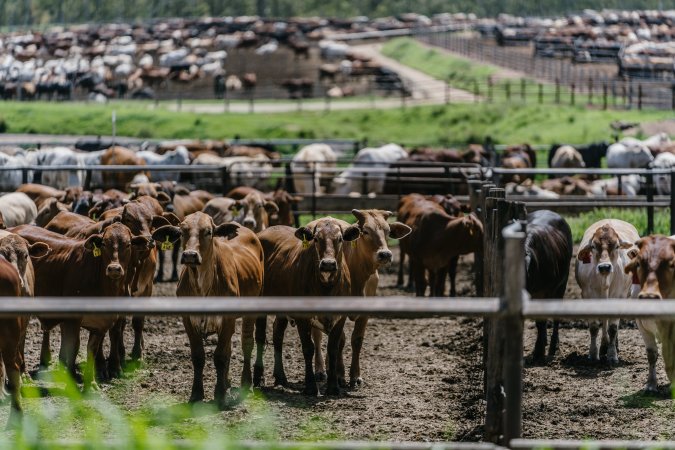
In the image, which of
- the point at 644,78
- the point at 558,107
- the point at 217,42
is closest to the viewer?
the point at 558,107

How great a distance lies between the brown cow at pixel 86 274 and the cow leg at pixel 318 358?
5.63 feet

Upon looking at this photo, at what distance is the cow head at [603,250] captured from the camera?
11.6 metres

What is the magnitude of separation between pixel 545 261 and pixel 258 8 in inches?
4044

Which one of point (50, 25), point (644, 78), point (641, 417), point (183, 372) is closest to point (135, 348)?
point (183, 372)

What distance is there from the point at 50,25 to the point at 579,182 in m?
97.7

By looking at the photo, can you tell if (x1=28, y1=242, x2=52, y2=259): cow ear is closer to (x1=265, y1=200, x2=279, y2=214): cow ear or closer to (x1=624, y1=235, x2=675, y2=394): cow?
(x1=624, y1=235, x2=675, y2=394): cow

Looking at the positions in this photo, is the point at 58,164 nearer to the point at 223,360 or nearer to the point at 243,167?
the point at 243,167

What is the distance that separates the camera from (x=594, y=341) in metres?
11.9

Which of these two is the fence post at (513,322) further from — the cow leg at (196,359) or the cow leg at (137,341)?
the cow leg at (137,341)

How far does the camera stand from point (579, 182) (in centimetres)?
2512

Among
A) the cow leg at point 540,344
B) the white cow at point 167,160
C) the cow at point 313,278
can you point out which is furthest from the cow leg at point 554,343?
the white cow at point 167,160

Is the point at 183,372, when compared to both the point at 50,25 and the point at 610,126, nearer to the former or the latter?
the point at 610,126

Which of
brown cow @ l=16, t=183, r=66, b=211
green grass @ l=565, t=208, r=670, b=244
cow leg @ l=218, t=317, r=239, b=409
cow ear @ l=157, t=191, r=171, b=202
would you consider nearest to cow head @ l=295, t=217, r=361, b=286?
cow leg @ l=218, t=317, r=239, b=409

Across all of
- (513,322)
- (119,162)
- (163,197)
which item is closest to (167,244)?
(513,322)
